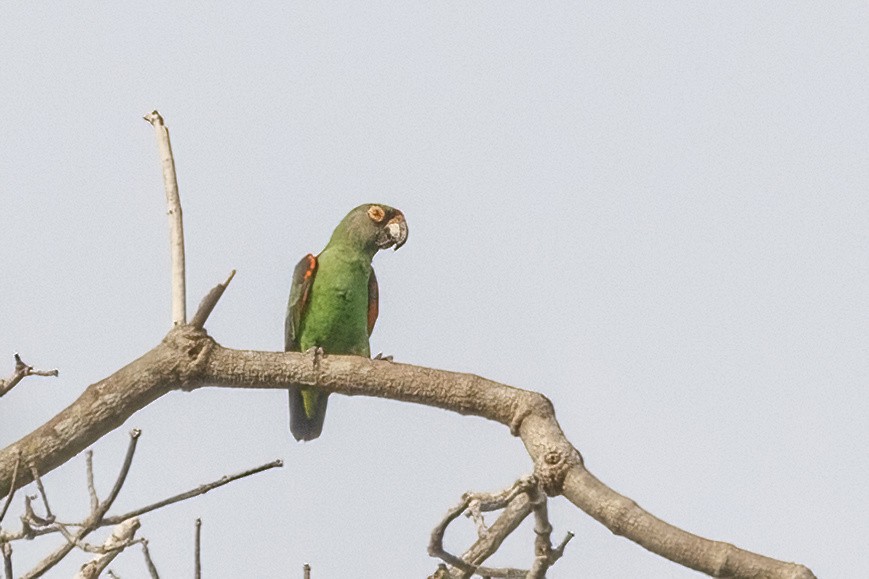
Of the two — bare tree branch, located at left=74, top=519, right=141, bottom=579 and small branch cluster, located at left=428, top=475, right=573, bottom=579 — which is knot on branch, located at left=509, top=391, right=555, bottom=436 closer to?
small branch cluster, located at left=428, top=475, right=573, bottom=579

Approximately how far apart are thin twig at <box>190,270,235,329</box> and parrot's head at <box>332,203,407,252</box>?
415 centimetres

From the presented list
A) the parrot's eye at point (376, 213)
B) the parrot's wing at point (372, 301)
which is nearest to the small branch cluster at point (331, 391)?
the parrot's wing at point (372, 301)

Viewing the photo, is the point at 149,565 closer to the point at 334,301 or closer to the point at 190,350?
the point at 190,350

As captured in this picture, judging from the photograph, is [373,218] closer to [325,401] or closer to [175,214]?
[325,401]

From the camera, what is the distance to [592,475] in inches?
174

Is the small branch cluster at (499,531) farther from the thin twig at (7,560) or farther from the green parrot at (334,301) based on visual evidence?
the green parrot at (334,301)

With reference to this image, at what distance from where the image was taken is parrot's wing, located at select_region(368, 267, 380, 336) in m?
9.32

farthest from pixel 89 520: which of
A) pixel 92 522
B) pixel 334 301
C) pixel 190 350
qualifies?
pixel 334 301

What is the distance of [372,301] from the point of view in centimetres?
935

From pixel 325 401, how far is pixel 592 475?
493cm

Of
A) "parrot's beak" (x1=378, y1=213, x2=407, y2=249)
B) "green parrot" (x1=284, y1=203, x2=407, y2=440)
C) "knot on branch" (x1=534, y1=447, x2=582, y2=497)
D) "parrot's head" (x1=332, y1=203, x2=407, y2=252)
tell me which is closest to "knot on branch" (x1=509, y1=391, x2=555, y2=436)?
"knot on branch" (x1=534, y1=447, x2=582, y2=497)

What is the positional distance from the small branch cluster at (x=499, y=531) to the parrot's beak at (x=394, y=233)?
4.67 m

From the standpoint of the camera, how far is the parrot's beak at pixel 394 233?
9.53 meters

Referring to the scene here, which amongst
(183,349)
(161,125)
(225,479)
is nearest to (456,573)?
(225,479)
